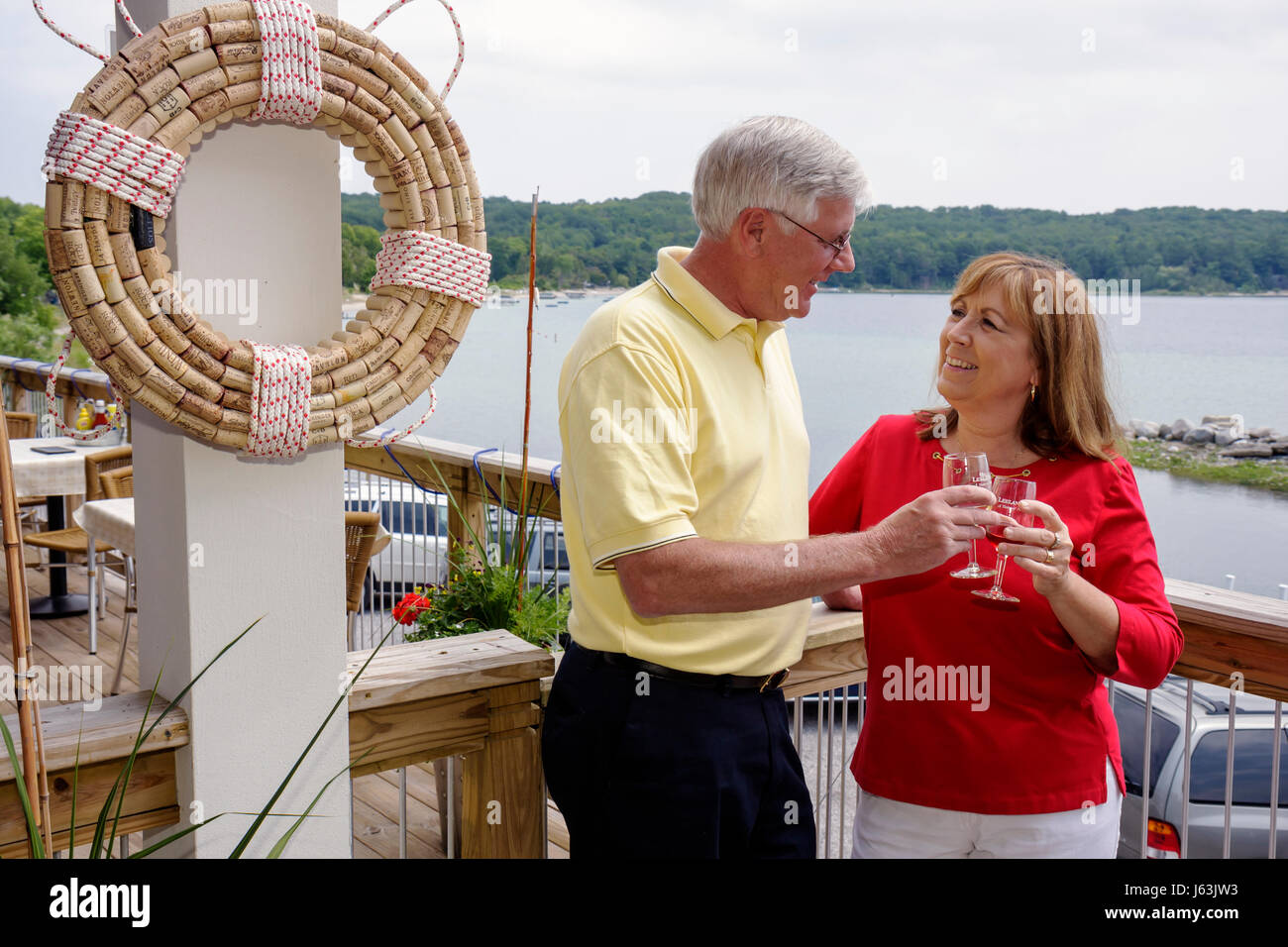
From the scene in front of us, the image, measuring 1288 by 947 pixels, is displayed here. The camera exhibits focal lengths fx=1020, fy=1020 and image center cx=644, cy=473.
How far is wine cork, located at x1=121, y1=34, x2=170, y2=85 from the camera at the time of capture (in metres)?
1.23

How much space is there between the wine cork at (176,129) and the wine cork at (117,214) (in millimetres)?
89

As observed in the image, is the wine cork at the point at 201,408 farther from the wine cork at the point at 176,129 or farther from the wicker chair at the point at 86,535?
the wicker chair at the point at 86,535

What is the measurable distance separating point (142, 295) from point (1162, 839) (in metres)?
4.02

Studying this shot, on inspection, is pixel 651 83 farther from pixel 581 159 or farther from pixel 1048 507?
pixel 1048 507

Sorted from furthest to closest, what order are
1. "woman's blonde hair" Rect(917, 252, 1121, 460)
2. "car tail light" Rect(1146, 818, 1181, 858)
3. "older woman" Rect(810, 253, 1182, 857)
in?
"car tail light" Rect(1146, 818, 1181, 858)
"woman's blonde hair" Rect(917, 252, 1121, 460)
"older woman" Rect(810, 253, 1182, 857)

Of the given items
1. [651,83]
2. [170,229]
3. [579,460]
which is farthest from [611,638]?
[651,83]

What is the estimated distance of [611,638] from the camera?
59.6 inches

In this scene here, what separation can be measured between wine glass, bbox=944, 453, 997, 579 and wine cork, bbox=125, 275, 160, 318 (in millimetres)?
1167

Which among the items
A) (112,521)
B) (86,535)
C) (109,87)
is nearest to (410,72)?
(109,87)

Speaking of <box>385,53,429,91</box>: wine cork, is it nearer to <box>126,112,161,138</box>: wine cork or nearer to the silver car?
<box>126,112,161,138</box>: wine cork

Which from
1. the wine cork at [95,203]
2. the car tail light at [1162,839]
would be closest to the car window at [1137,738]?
the car tail light at [1162,839]

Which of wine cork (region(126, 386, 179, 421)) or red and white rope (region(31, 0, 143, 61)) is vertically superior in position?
red and white rope (region(31, 0, 143, 61))

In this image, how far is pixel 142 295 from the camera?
1.26 meters

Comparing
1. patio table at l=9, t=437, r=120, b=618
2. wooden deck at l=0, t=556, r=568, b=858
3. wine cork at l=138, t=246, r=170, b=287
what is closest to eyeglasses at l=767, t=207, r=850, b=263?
wine cork at l=138, t=246, r=170, b=287
